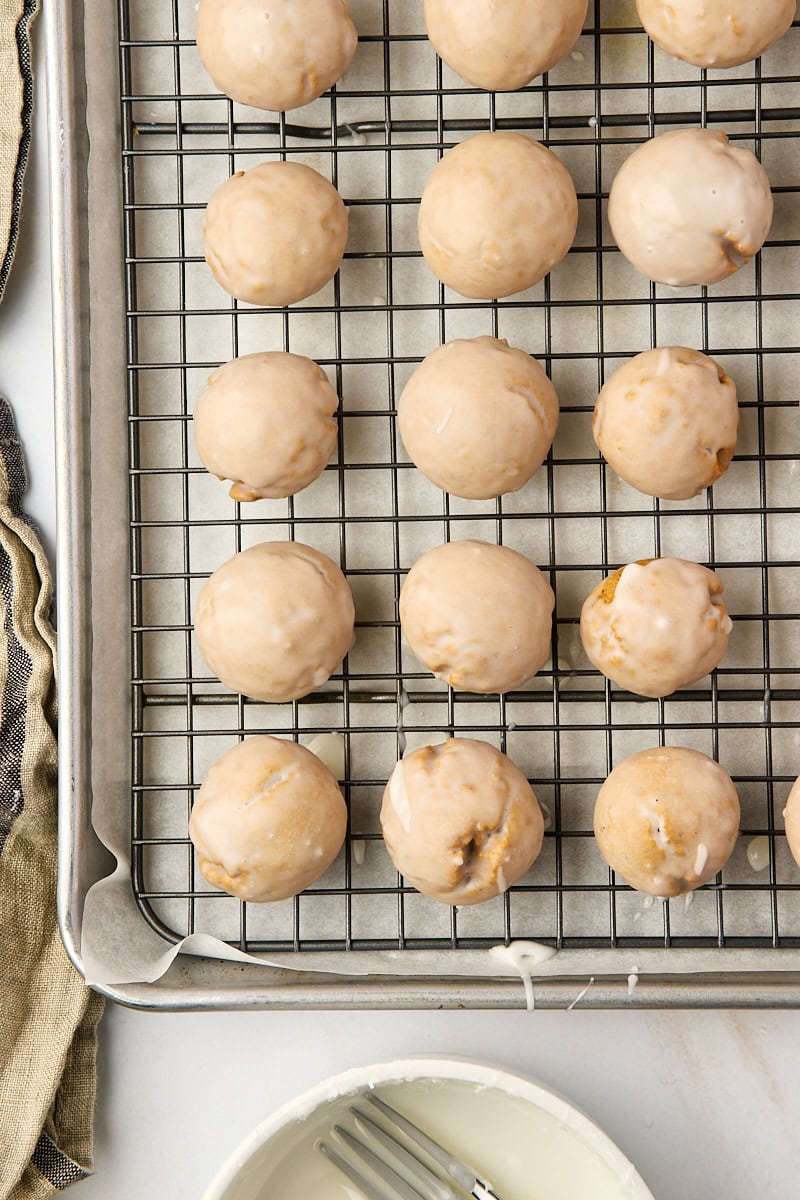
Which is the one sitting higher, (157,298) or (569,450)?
(157,298)

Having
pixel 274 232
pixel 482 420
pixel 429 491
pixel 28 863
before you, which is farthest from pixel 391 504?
pixel 28 863

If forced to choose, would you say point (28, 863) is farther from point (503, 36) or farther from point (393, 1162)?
point (503, 36)

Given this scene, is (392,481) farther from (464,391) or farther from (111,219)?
(111,219)

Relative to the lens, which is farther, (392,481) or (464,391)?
(392,481)

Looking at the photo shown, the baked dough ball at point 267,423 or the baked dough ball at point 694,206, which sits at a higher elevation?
the baked dough ball at point 694,206

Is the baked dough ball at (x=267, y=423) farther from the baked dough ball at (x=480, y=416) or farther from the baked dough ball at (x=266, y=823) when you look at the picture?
the baked dough ball at (x=266, y=823)

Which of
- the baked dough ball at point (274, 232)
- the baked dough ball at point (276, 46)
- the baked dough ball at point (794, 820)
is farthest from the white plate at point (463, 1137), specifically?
the baked dough ball at point (276, 46)

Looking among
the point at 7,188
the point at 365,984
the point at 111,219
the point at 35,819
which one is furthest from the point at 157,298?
the point at 365,984
